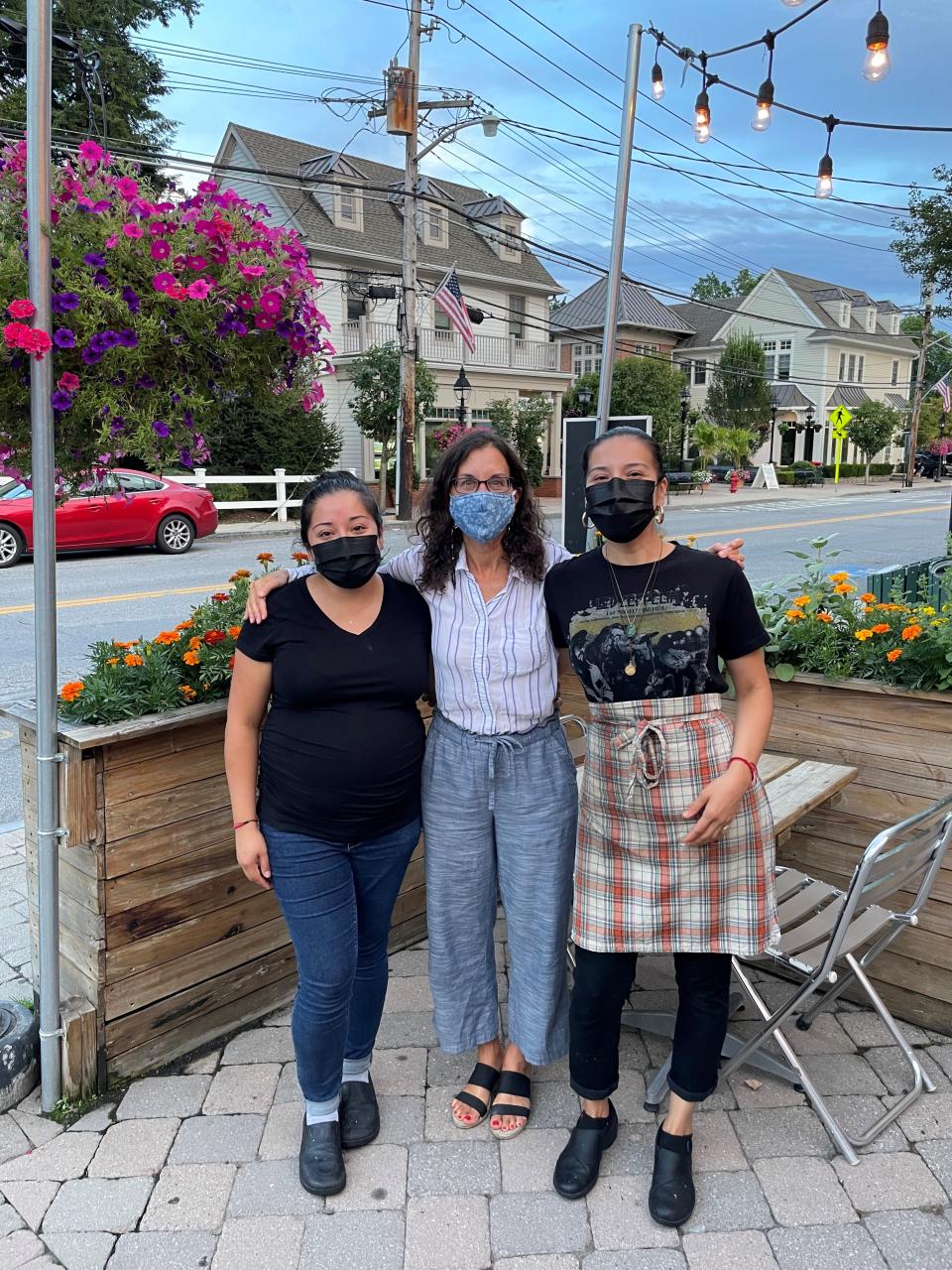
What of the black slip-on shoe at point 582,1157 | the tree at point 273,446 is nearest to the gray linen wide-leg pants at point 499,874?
the black slip-on shoe at point 582,1157

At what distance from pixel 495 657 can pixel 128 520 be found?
12.3 metres

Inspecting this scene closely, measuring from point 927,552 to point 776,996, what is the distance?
14.2m

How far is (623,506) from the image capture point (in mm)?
2049

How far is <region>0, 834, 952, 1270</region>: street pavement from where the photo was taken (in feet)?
6.63

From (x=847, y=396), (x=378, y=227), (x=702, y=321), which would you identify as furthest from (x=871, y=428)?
(x=378, y=227)

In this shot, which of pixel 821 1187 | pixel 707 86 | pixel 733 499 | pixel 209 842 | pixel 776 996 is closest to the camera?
pixel 821 1187

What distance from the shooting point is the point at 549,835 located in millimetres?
2299

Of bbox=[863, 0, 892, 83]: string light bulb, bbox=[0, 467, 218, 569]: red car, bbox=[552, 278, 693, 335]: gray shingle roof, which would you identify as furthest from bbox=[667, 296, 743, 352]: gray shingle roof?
bbox=[863, 0, 892, 83]: string light bulb

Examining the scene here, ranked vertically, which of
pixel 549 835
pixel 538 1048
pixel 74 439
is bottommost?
pixel 538 1048

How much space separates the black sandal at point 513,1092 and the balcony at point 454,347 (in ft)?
69.6

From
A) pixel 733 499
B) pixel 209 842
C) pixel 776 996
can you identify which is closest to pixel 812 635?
pixel 776 996

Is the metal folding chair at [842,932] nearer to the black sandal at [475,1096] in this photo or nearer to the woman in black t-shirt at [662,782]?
the woman in black t-shirt at [662,782]

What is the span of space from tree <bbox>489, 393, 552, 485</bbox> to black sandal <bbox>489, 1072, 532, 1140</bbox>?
23.0 meters

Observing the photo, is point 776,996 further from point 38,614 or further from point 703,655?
point 38,614
